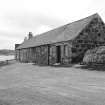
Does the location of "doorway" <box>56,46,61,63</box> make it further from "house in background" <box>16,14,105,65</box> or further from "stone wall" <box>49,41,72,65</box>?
"stone wall" <box>49,41,72,65</box>

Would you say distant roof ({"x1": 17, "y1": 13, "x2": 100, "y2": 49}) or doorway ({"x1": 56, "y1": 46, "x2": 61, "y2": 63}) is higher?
distant roof ({"x1": 17, "y1": 13, "x2": 100, "y2": 49})

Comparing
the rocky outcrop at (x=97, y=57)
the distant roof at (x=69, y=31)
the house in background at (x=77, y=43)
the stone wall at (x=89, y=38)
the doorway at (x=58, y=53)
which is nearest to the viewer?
the rocky outcrop at (x=97, y=57)

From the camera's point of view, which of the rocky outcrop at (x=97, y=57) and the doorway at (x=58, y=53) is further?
the doorway at (x=58, y=53)

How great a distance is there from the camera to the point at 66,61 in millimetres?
18906

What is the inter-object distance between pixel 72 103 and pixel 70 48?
536 inches

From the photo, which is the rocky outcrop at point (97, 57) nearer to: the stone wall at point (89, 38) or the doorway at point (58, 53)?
the stone wall at point (89, 38)

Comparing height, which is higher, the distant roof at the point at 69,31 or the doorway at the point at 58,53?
the distant roof at the point at 69,31

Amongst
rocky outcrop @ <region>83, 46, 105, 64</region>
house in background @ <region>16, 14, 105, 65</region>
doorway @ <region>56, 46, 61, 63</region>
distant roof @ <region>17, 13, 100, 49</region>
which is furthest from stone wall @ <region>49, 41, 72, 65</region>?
rocky outcrop @ <region>83, 46, 105, 64</region>

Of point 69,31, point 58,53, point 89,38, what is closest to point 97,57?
point 89,38

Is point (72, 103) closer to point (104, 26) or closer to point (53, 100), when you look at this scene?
point (53, 100)

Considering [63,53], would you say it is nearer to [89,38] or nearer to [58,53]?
[58,53]

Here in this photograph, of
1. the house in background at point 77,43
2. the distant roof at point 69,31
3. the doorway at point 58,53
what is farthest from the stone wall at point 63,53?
the distant roof at point 69,31

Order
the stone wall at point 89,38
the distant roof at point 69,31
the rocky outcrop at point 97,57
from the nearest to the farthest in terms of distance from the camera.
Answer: the rocky outcrop at point 97,57
the stone wall at point 89,38
the distant roof at point 69,31

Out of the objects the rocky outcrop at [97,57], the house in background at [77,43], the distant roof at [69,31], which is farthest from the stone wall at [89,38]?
the rocky outcrop at [97,57]
